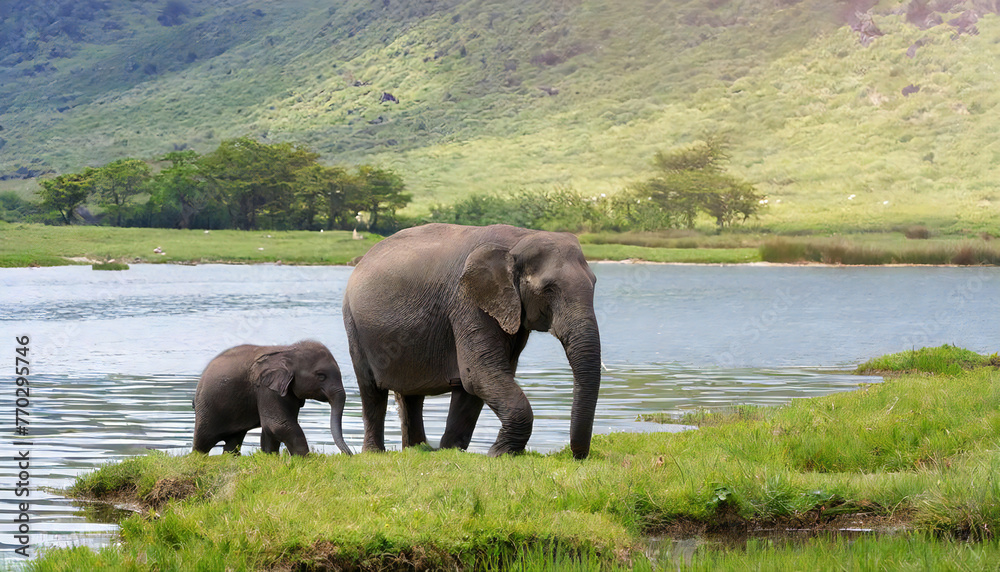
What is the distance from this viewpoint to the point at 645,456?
32.5 ft

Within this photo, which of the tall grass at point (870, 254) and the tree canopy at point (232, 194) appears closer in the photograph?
the tall grass at point (870, 254)

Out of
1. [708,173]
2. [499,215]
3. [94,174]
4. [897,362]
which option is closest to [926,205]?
[708,173]

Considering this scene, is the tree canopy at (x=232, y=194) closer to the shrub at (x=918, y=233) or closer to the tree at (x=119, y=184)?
the tree at (x=119, y=184)

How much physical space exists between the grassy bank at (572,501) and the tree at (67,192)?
356 feet

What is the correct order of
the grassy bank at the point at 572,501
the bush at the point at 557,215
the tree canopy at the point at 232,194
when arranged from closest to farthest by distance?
the grassy bank at the point at 572,501 < the bush at the point at 557,215 < the tree canopy at the point at 232,194

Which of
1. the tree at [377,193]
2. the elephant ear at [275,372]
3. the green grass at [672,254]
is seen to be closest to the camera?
the elephant ear at [275,372]

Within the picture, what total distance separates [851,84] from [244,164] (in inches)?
4460

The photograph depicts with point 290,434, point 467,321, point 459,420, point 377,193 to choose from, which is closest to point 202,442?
point 290,434

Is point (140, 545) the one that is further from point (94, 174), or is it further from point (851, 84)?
point (851, 84)

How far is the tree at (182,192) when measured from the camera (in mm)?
108812

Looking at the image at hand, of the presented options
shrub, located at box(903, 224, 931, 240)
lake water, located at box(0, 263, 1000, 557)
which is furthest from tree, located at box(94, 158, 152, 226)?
shrub, located at box(903, 224, 931, 240)

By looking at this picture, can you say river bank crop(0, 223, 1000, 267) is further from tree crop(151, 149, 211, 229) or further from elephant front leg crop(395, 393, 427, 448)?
elephant front leg crop(395, 393, 427, 448)

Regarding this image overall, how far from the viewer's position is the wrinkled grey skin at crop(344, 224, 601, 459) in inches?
371

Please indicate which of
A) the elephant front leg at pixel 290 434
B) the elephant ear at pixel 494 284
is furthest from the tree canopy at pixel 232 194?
the elephant ear at pixel 494 284
